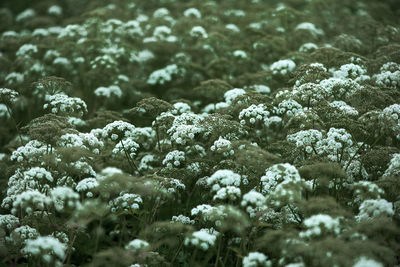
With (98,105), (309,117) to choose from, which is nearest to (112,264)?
(309,117)

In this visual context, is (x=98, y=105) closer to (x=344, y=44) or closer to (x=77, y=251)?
(x=77, y=251)

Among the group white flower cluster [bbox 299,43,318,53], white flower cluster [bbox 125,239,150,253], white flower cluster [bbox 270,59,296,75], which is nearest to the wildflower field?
white flower cluster [bbox 125,239,150,253]

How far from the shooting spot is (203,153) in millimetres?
9922

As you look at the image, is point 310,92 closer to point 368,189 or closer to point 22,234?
point 368,189

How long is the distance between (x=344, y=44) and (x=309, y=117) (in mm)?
6074

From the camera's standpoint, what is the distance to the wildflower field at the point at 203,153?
6.91 meters

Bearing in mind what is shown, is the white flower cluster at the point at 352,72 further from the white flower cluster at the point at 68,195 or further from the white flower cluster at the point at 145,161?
the white flower cluster at the point at 68,195

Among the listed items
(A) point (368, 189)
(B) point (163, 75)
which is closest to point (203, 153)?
(A) point (368, 189)

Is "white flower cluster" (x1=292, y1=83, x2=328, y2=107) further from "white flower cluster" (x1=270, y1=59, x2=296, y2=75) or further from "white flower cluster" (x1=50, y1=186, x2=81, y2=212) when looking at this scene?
"white flower cluster" (x1=50, y1=186, x2=81, y2=212)

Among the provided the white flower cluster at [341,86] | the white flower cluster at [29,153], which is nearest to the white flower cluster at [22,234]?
the white flower cluster at [29,153]

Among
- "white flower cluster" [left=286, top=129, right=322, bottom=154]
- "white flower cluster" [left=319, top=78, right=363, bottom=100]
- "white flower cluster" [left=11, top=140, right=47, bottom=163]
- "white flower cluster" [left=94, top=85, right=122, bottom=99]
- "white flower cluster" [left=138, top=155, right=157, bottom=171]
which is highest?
"white flower cluster" [left=319, top=78, right=363, bottom=100]

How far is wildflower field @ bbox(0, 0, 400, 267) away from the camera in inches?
272

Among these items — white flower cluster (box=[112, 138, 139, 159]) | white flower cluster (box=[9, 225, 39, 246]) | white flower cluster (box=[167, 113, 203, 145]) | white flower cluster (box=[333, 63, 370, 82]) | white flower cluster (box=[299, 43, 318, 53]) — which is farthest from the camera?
white flower cluster (box=[299, 43, 318, 53])

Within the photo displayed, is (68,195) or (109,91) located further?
(109,91)
